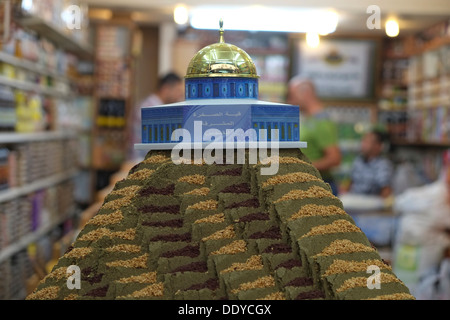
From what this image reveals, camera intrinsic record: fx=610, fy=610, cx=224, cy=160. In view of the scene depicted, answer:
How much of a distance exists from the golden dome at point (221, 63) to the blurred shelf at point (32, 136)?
2.97m

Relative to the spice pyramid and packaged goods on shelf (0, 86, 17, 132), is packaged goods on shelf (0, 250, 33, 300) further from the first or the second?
the spice pyramid

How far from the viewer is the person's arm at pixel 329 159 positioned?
446 cm

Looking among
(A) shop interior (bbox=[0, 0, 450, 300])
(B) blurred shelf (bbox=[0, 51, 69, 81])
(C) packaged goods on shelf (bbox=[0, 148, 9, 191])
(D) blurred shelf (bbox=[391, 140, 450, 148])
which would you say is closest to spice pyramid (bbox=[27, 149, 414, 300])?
(A) shop interior (bbox=[0, 0, 450, 300])

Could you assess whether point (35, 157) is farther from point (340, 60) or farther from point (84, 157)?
point (340, 60)

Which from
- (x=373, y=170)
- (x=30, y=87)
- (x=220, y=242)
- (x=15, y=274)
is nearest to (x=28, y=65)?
(x=30, y=87)

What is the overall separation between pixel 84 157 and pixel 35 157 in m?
2.75

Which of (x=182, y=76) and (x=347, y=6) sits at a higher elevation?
(x=347, y=6)

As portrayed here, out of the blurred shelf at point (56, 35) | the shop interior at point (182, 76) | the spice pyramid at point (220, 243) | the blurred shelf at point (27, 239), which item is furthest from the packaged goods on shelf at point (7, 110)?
the spice pyramid at point (220, 243)

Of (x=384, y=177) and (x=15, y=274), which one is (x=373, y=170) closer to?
(x=384, y=177)

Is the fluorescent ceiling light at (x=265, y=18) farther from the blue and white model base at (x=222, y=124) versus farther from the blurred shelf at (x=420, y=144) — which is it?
the blue and white model base at (x=222, y=124)

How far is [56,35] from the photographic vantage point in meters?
6.18

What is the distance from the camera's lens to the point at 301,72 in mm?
9320

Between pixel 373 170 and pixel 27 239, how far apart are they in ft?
12.4
